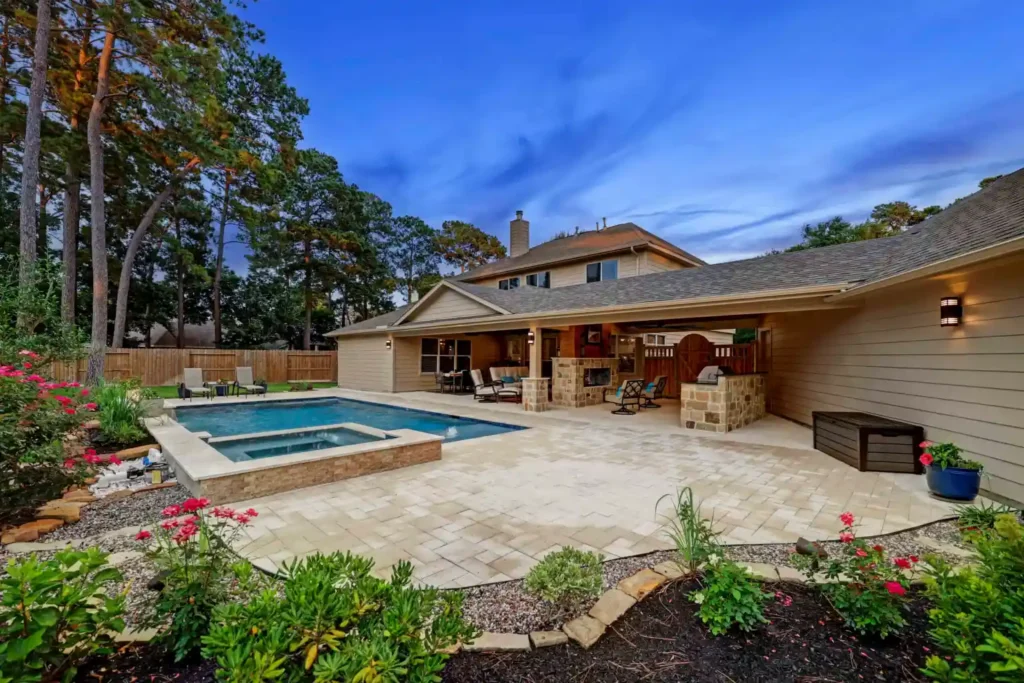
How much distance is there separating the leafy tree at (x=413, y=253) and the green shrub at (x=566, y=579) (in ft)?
105

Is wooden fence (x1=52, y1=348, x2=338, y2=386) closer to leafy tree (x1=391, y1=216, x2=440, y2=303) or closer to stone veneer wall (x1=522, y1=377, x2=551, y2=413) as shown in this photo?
leafy tree (x1=391, y1=216, x2=440, y2=303)

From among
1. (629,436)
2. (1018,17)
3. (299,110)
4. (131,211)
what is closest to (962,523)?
(629,436)

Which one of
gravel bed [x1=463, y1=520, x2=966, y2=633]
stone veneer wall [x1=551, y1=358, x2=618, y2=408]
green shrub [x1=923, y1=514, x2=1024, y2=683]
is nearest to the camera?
green shrub [x1=923, y1=514, x2=1024, y2=683]

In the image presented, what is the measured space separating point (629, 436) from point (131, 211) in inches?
1035

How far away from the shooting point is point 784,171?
48.9 feet

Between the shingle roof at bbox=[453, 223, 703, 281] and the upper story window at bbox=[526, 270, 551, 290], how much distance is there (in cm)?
49

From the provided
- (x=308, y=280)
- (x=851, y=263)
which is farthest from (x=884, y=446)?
(x=308, y=280)

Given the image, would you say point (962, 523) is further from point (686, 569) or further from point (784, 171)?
point (784, 171)

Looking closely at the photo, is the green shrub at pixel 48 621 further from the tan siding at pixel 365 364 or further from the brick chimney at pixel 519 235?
the brick chimney at pixel 519 235

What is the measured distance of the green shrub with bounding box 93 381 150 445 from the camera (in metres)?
6.86

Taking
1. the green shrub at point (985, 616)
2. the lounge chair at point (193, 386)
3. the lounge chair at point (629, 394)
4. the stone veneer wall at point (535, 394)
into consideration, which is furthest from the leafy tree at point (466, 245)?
the green shrub at point (985, 616)

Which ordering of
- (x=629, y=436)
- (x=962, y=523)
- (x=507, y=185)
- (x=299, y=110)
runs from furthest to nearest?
(x=507, y=185)
(x=299, y=110)
(x=629, y=436)
(x=962, y=523)

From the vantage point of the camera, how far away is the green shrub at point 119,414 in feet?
22.5

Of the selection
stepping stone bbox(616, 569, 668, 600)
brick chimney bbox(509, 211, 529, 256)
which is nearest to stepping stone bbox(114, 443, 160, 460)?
stepping stone bbox(616, 569, 668, 600)
